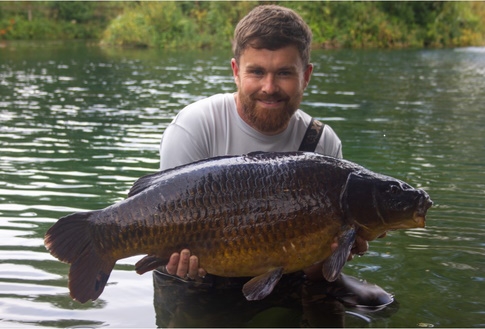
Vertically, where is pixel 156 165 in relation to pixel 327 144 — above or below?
below

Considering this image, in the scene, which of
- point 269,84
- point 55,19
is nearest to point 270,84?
point 269,84

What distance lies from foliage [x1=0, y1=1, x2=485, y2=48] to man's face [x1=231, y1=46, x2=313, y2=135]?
33564 mm

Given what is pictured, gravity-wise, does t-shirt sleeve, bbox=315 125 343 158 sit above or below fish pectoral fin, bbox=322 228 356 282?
above

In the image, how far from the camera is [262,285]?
351 centimetres

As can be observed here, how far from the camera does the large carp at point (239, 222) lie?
3.48 m

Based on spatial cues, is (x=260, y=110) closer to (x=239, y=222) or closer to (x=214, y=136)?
(x=214, y=136)

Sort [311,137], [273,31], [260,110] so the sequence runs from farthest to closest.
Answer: [311,137]
[260,110]
[273,31]

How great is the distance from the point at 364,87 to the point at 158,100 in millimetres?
5870

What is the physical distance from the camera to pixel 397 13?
43.8m

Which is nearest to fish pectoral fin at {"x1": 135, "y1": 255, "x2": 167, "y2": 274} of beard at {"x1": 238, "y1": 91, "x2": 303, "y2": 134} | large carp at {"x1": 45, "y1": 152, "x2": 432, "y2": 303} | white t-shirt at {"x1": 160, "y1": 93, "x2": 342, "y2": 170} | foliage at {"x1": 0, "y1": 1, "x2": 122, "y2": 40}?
large carp at {"x1": 45, "y1": 152, "x2": 432, "y2": 303}

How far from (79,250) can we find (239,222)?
82cm

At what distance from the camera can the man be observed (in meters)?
4.11

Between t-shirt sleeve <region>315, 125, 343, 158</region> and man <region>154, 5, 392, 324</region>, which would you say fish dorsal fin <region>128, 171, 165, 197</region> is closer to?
man <region>154, 5, 392, 324</region>

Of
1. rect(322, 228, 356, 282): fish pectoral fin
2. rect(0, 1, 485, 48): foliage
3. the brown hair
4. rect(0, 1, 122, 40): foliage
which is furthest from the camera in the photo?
rect(0, 1, 122, 40): foliage
